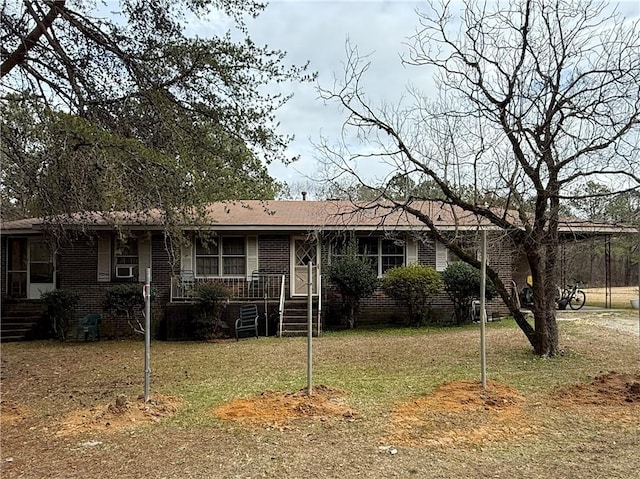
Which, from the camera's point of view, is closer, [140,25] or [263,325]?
[140,25]

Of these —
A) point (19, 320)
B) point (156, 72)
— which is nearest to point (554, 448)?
point (156, 72)

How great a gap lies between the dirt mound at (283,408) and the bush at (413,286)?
24.4ft

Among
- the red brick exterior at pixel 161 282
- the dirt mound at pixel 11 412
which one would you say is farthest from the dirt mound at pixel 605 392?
the red brick exterior at pixel 161 282

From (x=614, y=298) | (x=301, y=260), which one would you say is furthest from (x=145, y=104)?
(x=614, y=298)

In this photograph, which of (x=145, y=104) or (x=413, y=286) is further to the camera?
(x=413, y=286)

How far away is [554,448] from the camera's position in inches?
184

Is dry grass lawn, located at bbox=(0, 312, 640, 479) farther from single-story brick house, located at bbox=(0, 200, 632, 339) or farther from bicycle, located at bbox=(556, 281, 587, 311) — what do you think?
bicycle, located at bbox=(556, 281, 587, 311)

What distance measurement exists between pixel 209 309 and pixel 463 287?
22.4ft

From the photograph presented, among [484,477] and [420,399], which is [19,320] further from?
[484,477]

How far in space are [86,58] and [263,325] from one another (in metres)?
8.08

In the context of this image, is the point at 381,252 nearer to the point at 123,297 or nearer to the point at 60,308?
the point at 123,297

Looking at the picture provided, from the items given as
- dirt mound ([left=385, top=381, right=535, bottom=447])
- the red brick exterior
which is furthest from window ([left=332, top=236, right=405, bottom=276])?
dirt mound ([left=385, top=381, right=535, bottom=447])

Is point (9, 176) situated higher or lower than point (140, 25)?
lower

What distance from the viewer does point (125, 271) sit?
14.8 meters
